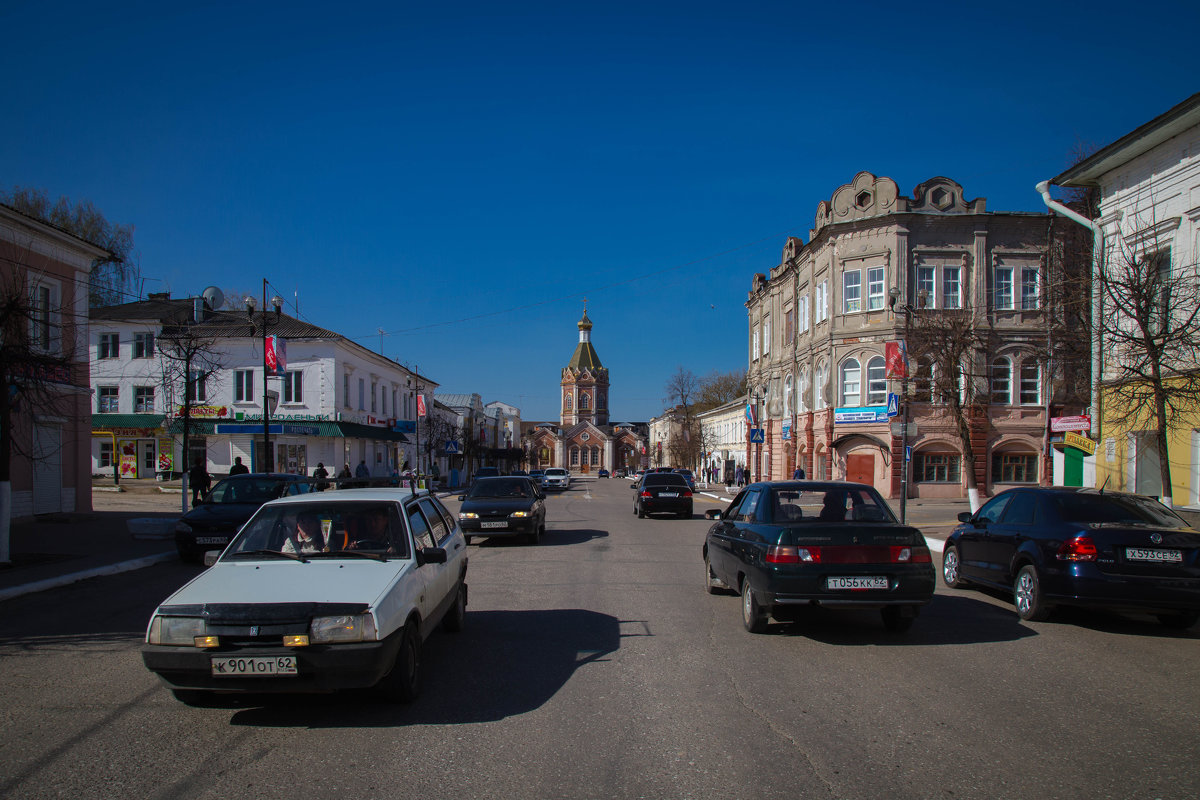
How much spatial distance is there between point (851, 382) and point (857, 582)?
97.1ft

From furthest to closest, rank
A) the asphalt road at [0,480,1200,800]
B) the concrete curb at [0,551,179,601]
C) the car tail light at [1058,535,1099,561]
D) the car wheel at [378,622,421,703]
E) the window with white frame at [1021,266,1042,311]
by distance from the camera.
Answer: the window with white frame at [1021,266,1042,311], the concrete curb at [0,551,179,601], the car tail light at [1058,535,1099,561], the car wheel at [378,622,421,703], the asphalt road at [0,480,1200,800]

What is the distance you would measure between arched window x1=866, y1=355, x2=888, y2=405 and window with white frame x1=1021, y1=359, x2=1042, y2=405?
19.9 ft

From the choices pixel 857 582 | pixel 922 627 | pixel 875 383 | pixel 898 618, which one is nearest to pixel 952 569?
pixel 922 627

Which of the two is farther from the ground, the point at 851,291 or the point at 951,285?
the point at 951,285

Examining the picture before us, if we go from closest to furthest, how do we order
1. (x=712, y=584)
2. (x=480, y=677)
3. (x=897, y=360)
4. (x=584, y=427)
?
(x=480, y=677) < (x=712, y=584) < (x=897, y=360) < (x=584, y=427)

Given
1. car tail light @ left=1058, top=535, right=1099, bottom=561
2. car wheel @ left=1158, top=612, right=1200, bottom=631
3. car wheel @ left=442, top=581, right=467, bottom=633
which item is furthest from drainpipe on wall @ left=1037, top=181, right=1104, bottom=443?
car wheel @ left=442, top=581, right=467, bottom=633

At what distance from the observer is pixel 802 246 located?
41.1 metres

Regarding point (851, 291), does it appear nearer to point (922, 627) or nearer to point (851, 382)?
point (851, 382)

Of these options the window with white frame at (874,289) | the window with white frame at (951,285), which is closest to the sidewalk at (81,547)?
the window with white frame at (874,289)

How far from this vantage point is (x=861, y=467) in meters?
35.3

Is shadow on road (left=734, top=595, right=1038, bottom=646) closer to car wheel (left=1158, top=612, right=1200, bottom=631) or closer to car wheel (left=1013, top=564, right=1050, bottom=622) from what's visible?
car wheel (left=1013, top=564, right=1050, bottom=622)

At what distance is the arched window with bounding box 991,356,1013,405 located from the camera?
1356 inches

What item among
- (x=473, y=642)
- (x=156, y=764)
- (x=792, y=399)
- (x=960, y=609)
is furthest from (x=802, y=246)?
(x=156, y=764)

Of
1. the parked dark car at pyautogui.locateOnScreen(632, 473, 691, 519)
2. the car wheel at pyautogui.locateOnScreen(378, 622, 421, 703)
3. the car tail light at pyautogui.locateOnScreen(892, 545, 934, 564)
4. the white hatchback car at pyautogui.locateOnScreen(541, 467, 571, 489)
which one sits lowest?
the white hatchback car at pyautogui.locateOnScreen(541, 467, 571, 489)
